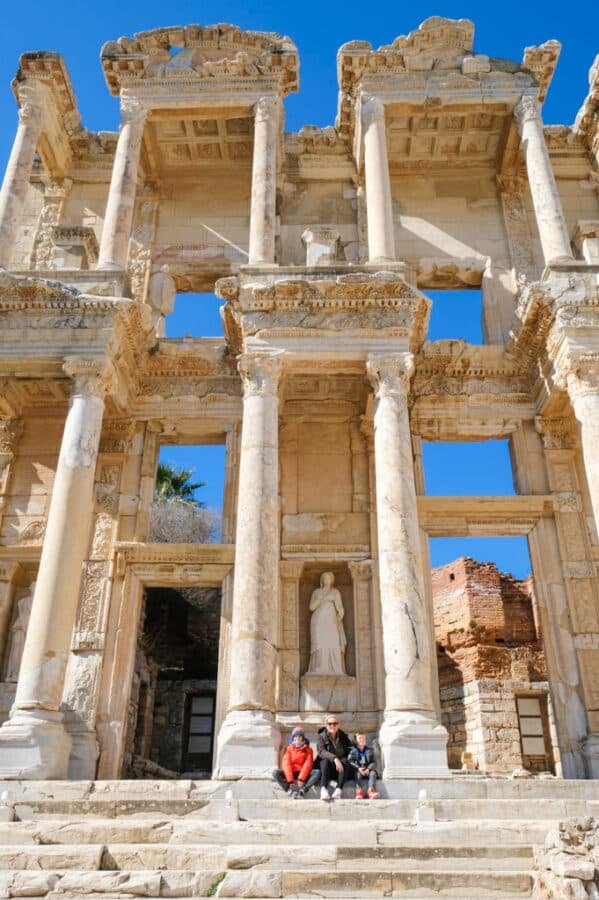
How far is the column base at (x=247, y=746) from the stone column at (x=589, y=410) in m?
6.21

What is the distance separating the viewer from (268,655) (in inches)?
460

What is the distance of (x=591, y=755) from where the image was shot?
1284 centimetres

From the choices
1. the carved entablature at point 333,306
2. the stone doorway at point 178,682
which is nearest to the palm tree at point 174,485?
the stone doorway at point 178,682

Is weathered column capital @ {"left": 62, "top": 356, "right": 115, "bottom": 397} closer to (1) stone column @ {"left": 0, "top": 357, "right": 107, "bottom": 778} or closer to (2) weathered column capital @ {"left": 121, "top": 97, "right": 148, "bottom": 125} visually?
(1) stone column @ {"left": 0, "top": 357, "right": 107, "bottom": 778}

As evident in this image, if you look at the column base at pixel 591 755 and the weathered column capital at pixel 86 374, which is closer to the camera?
the column base at pixel 591 755

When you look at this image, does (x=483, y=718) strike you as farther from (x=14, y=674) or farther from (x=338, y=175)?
(x=338, y=175)

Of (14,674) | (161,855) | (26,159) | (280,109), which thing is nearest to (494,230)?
(280,109)

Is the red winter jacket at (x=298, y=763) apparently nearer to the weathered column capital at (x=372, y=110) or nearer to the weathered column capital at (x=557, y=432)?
the weathered column capital at (x=557, y=432)

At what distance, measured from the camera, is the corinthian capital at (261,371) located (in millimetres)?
13758

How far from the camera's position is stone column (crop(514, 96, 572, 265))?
51.3 ft

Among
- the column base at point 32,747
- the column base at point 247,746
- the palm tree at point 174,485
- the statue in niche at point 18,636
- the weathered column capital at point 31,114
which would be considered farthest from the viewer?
the palm tree at point 174,485

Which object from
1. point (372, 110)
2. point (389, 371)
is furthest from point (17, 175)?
point (389, 371)

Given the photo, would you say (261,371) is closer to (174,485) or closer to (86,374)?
(86,374)

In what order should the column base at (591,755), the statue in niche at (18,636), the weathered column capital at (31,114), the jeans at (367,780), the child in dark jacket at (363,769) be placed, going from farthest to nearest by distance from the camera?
the weathered column capital at (31,114), the statue in niche at (18,636), the column base at (591,755), the jeans at (367,780), the child in dark jacket at (363,769)
